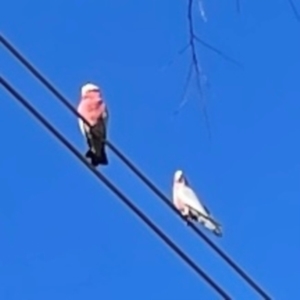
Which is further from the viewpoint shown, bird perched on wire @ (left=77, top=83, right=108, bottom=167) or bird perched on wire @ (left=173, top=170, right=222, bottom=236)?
bird perched on wire @ (left=173, top=170, right=222, bottom=236)

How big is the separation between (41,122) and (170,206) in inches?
24.2

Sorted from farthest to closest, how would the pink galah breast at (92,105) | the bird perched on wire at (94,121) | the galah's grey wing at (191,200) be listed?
the galah's grey wing at (191,200) → the pink galah breast at (92,105) → the bird perched on wire at (94,121)

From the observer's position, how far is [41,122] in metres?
2.96

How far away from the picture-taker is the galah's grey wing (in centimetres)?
572

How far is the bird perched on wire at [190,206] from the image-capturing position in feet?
17.8

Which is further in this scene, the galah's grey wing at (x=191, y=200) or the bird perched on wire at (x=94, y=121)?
the galah's grey wing at (x=191, y=200)

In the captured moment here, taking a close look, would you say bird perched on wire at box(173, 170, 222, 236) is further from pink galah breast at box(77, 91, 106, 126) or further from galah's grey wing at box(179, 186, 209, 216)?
pink galah breast at box(77, 91, 106, 126)

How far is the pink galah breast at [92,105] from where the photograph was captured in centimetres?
532

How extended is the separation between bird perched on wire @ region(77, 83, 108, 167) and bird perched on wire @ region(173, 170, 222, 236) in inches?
22.0

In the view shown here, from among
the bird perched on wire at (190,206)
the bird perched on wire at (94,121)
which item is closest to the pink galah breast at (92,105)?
the bird perched on wire at (94,121)

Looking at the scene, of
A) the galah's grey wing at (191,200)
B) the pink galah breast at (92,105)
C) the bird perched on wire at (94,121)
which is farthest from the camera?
the galah's grey wing at (191,200)

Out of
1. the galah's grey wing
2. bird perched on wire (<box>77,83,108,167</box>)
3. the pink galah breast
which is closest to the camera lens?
bird perched on wire (<box>77,83,108,167</box>)

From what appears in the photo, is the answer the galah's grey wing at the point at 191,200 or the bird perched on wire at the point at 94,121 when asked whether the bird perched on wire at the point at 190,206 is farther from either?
the bird perched on wire at the point at 94,121

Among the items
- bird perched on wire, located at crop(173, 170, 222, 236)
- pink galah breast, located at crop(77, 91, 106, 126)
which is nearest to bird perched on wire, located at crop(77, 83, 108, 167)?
pink galah breast, located at crop(77, 91, 106, 126)
